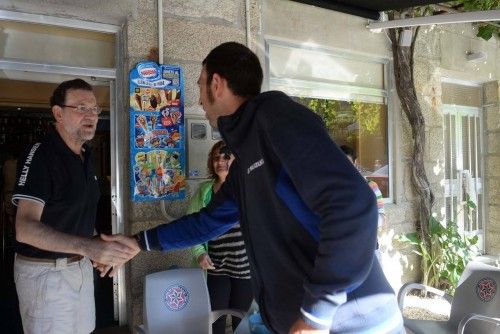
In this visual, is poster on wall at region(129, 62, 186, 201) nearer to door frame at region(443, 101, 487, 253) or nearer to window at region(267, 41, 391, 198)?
window at region(267, 41, 391, 198)

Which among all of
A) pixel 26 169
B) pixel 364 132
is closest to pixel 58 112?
pixel 26 169

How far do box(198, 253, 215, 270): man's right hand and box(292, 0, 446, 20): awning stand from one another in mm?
2707

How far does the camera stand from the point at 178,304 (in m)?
2.99

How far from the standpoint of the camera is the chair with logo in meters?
2.88

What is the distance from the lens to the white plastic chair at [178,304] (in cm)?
291

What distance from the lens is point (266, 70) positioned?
4113 mm

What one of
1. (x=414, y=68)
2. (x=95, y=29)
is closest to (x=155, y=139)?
(x=95, y=29)

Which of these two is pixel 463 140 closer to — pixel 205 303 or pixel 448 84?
pixel 448 84

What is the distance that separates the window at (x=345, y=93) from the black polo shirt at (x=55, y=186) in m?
2.29

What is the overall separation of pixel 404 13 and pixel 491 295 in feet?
11.4

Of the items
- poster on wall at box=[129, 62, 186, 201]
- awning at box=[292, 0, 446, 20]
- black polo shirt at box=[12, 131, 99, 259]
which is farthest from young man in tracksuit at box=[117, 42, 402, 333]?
awning at box=[292, 0, 446, 20]

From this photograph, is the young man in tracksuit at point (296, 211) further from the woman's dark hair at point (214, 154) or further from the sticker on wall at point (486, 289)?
the sticker on wall at point (486, 289)

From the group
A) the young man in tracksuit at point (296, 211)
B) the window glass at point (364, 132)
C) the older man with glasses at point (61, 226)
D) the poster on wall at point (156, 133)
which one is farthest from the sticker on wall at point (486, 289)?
the older man with glasses at point (61, 226)

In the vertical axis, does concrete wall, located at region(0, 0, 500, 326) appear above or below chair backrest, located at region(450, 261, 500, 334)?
above
